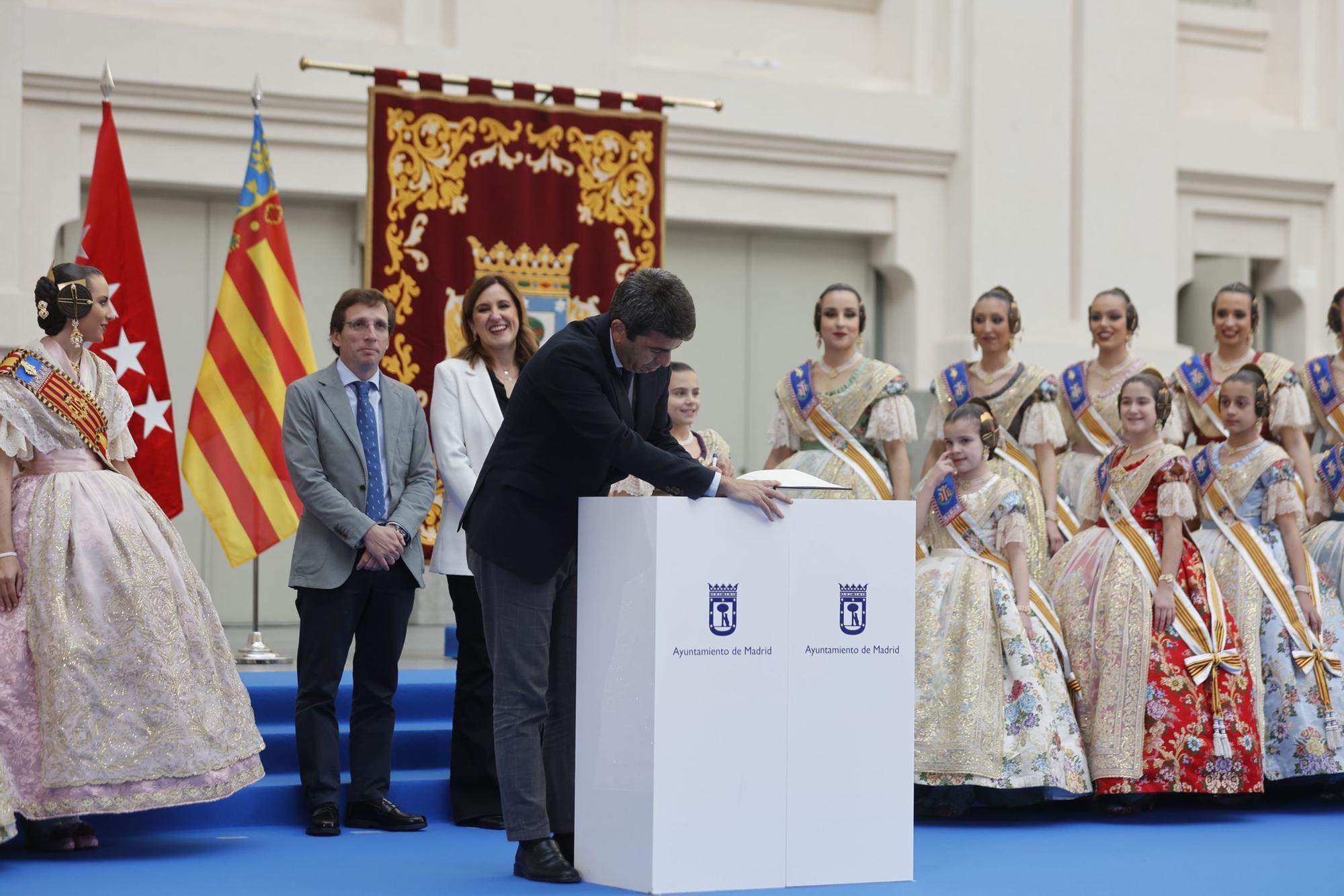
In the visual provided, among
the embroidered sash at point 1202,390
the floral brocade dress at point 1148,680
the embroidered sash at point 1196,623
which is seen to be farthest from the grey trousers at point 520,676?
the embroidered sash at point 1202,390

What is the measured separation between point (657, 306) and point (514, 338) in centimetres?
129

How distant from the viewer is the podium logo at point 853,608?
388cm

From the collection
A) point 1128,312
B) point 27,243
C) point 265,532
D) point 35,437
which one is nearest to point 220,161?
point 27,243

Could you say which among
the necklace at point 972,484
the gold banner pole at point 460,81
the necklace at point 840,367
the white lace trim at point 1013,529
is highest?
the gold banner pole at point 460,81

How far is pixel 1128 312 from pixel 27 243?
4.62 meters

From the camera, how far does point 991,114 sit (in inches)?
349

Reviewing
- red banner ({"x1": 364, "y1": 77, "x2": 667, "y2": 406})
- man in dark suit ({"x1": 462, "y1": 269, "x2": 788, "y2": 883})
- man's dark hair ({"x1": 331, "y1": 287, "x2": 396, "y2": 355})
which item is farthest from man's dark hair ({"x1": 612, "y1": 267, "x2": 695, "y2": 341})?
red banner ({"x1": 364, "y1": 77, "x2": 667, "y2": 406})

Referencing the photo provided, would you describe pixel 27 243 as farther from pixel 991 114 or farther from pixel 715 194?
pixel 991 114

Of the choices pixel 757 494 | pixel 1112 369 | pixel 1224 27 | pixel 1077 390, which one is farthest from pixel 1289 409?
pixel 1224 27

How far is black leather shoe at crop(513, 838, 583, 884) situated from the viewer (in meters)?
3.82

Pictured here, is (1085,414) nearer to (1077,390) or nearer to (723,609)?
(1077,390)

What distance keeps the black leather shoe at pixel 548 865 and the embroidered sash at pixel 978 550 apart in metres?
1.81

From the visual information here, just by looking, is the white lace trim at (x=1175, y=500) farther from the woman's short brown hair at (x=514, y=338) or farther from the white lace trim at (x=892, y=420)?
the woman's short brown hair at (x=514, y=338)

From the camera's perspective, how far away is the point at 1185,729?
5082 mm
